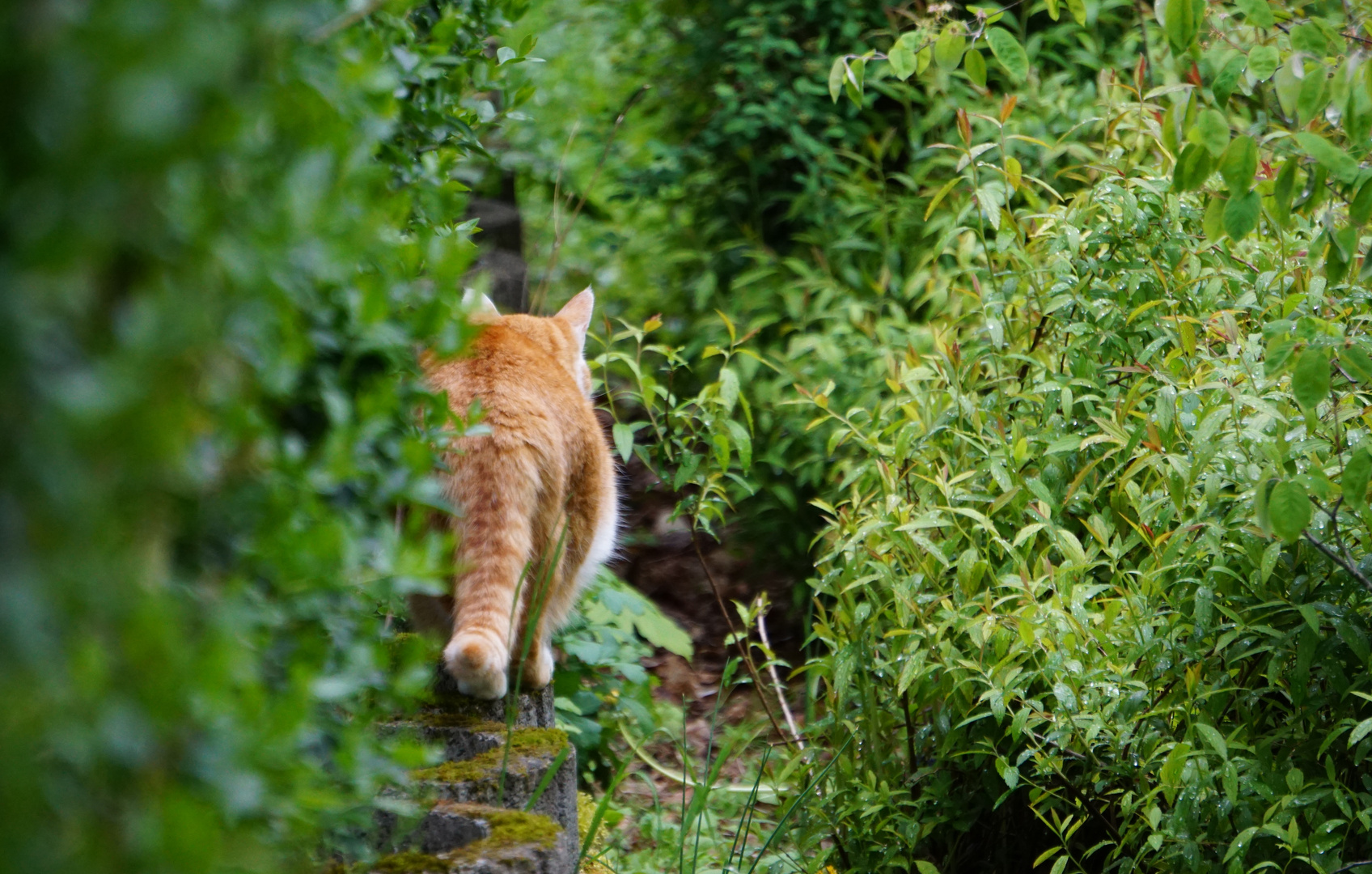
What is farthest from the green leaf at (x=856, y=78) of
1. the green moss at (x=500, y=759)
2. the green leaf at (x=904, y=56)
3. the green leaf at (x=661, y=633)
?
the green leaf at (x=661, y=633)

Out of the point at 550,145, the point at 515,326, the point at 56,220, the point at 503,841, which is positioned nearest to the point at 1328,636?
the point at 503,841

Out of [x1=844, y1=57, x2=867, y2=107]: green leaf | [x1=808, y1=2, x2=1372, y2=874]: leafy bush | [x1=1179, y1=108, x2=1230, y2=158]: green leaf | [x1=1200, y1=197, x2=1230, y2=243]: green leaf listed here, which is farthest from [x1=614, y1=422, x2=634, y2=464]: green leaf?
[x1=1179, y1=108, x2=1230, y2=158]: green leaf

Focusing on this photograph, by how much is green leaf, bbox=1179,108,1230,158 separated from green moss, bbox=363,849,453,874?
1.59 meters

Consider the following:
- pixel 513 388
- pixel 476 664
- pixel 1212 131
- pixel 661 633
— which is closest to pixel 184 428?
pixel 476 664

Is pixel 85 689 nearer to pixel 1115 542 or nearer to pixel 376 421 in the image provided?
pixel 376 421

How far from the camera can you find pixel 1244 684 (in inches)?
90.8

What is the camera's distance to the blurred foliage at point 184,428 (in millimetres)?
624

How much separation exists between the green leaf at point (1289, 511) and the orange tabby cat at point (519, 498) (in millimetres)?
1141

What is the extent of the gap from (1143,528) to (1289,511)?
82cm

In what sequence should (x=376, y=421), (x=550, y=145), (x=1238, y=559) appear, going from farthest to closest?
(x=550, y=145), (x=1238, y=559), (x=376, y=421)

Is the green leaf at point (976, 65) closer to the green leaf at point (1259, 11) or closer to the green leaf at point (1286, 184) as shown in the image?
the green leaf at point (1259, 11)

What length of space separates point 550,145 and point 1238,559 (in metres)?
5.70

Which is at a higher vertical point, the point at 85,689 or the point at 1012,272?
the point at 85,689

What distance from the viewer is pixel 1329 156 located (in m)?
1.58
